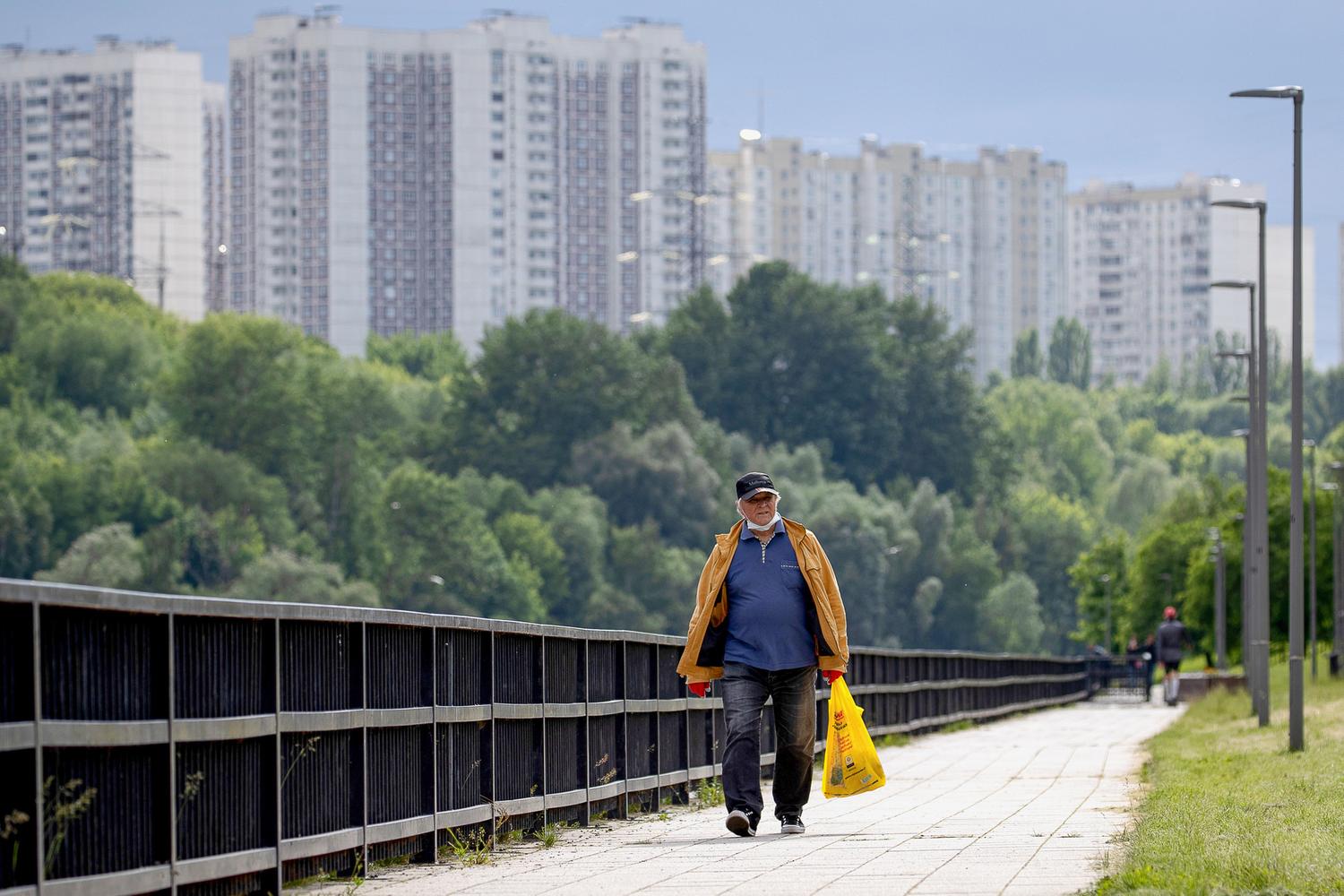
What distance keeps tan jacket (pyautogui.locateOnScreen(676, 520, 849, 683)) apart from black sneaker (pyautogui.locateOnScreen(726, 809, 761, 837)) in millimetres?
704

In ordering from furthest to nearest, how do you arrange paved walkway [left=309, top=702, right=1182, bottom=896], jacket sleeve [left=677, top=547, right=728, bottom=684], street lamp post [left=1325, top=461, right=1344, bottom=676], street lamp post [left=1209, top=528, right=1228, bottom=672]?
street lamp post [left=1209, top=528, right=1228, bottom=672] → street lamp post [left=1325, top=461, right=1344, bottom=676] → jacket sleeve [left=677, top=547, right=728, bottom=684] → paved walkway [left=309, top=702, right=1182, bottom=896]

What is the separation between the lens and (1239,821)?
40.0 feet

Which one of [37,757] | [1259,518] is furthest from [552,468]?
[37,757]

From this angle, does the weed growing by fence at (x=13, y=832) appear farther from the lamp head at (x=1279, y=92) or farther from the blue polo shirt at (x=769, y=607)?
the lamp head at (x=1279, y=92)

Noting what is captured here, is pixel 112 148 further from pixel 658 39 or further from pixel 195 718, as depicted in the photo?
pixel 195 718

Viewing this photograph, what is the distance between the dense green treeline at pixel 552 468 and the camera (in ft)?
374

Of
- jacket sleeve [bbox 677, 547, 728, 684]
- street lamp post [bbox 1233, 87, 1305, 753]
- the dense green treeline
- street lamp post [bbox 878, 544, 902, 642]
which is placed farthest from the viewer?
street lamp post [bbox 878, 544, 902, 642]

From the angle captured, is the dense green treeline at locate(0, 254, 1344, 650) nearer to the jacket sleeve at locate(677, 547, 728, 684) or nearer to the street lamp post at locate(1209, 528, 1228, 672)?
the street lamp post at locate(1209, 528, 1228, 672)

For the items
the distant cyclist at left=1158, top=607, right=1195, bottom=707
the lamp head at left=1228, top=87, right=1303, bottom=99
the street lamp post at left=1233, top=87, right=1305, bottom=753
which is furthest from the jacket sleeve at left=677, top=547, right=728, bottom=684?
the distant cyclist at left=1158, top=607, right=1195, bottom=707

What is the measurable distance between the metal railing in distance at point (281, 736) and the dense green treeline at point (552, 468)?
8728 centimetres

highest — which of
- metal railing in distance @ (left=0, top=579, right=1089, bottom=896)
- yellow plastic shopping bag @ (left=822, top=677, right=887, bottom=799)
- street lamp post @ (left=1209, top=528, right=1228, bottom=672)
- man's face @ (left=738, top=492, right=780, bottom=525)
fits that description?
man's face @ (left=738, top=492, right=780, bottom=525)

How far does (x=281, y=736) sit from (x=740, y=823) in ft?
11.8

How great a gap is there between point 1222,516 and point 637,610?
47.8m

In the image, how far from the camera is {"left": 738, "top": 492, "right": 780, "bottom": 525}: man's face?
12430 millimetres
